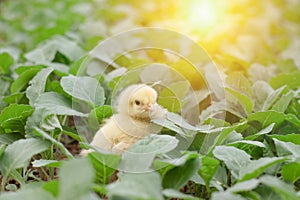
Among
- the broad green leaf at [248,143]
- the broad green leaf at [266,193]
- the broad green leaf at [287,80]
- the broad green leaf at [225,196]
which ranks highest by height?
the broad green leaf at [287,80]

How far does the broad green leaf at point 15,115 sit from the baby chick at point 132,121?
0.69ft

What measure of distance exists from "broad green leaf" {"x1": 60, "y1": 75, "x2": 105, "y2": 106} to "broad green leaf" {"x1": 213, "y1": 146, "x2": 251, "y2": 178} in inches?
19.7

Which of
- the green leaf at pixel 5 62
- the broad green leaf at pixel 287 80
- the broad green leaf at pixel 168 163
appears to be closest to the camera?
the broad green leaf at pixel 168 163

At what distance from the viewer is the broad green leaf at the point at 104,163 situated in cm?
139

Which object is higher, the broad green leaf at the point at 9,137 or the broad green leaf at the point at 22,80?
the broad green leaf at the point at 22,80

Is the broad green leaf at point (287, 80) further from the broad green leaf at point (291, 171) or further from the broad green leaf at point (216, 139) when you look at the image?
the broad green leaf at point (291, 171)

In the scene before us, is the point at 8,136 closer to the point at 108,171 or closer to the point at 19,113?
the point at 19,113

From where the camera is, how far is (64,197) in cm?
111

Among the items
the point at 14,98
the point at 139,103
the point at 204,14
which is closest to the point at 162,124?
the point at 139,103

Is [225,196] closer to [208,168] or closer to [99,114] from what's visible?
[208,168]

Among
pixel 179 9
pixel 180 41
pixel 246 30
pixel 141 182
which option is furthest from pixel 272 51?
pixel 141 182

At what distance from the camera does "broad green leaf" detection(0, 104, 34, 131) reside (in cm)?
165

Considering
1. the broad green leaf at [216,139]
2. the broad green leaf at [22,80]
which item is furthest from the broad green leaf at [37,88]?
the broad green leaf at [216,139]

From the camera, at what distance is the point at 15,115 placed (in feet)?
5.49
